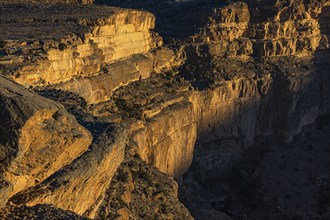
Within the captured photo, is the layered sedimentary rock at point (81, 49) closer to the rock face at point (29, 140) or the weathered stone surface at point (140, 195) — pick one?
the weathered stone surface at point (140, 195)

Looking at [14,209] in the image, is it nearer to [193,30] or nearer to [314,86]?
[193,30]

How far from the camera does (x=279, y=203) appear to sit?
3831cm

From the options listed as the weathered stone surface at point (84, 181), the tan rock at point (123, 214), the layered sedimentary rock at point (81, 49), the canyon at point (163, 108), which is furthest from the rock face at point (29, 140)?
the layered sedimentary rock at point (81, 49)

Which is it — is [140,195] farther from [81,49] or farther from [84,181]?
[81,49]

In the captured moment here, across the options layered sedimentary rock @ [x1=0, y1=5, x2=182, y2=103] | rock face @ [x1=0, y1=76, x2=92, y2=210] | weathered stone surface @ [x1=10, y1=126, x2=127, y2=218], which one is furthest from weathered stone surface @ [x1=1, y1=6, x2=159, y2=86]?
rock face @ [x1=0, y1=76, x2=92, y2=210]

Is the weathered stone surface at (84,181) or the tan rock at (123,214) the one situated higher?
the weathered stone surface at (84,181)

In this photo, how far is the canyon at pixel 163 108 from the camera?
1188 centimetres

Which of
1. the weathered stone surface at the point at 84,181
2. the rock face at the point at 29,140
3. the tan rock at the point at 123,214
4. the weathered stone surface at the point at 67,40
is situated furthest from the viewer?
the weathered stone surface at the point at 67,40

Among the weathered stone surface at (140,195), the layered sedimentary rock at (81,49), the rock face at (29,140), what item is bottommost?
the weathered stone surface at (140,195)

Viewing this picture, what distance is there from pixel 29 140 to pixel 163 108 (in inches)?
792

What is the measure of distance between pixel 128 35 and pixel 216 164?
42.6ft

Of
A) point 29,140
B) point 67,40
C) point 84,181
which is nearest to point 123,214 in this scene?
point 84,181

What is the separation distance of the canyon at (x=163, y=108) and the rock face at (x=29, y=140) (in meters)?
0.03

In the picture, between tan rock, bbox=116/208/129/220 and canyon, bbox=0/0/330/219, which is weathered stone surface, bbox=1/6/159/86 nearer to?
canyon, bbox=0/0/330/219
